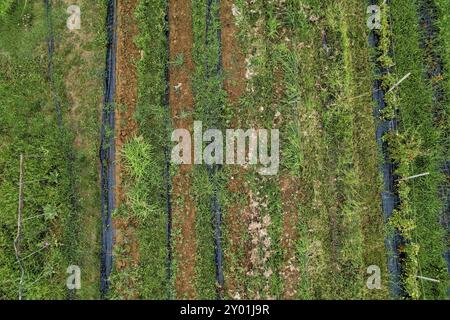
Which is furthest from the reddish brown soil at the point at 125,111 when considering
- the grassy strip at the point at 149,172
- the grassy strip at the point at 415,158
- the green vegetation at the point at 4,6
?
the grassy strip at the point at 415,158

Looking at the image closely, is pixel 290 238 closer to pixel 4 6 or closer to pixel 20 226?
pixel 20 226

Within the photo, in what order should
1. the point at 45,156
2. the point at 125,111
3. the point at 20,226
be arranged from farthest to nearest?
the point at 125,111, the point at 45,156, the point at 20,226

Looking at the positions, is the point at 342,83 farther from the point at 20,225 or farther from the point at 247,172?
the point at 20,225

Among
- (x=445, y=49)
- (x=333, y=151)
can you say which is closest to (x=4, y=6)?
(x=333, y=151)

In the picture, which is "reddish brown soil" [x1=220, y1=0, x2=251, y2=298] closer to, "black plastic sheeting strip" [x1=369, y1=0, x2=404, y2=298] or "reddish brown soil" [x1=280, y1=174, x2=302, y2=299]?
"reddish brown soil" [x1=280, y1=174, x2=302, y2=299]

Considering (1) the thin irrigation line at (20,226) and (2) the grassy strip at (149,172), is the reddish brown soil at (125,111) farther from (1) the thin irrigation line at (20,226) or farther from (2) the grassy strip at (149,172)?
(1) the thin irrigation line at (20,226)
